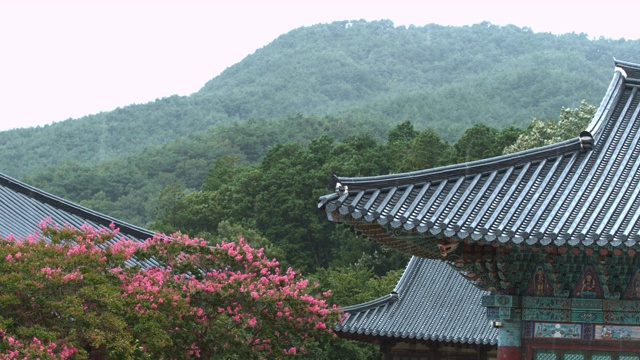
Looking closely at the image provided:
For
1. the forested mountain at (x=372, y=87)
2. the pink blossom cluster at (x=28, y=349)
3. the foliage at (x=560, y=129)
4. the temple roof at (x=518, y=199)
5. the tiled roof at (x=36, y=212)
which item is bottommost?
the pink blossom cluster at (x=28, y=349)

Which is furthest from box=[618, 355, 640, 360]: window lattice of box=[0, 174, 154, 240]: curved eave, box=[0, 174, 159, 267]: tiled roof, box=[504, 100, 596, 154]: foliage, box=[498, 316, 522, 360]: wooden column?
box=[504, 100, 596, 154]: foliage

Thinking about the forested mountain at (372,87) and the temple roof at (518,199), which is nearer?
the temple roof at (518,199)

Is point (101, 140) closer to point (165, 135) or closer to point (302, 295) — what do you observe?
point (165, 135)

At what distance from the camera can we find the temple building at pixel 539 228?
1034cm

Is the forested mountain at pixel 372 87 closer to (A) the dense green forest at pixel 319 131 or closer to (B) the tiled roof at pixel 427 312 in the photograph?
(A) the dense green forest at pixel 319 131

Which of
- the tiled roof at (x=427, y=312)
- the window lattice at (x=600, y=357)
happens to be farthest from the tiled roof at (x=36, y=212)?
the window lattice at (x=600, y=357)

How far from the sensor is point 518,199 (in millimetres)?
10945

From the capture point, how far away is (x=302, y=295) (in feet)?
59.3

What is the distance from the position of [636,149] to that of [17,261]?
836 centimetres

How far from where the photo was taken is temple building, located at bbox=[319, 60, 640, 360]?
1034cm

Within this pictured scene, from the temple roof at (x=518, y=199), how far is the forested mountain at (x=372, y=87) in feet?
249

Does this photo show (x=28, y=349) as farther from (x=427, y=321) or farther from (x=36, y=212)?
(x=427, y=321)

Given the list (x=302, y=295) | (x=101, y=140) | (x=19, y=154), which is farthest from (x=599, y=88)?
(x=302, y=295)

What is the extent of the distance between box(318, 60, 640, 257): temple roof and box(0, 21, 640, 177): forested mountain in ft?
249
